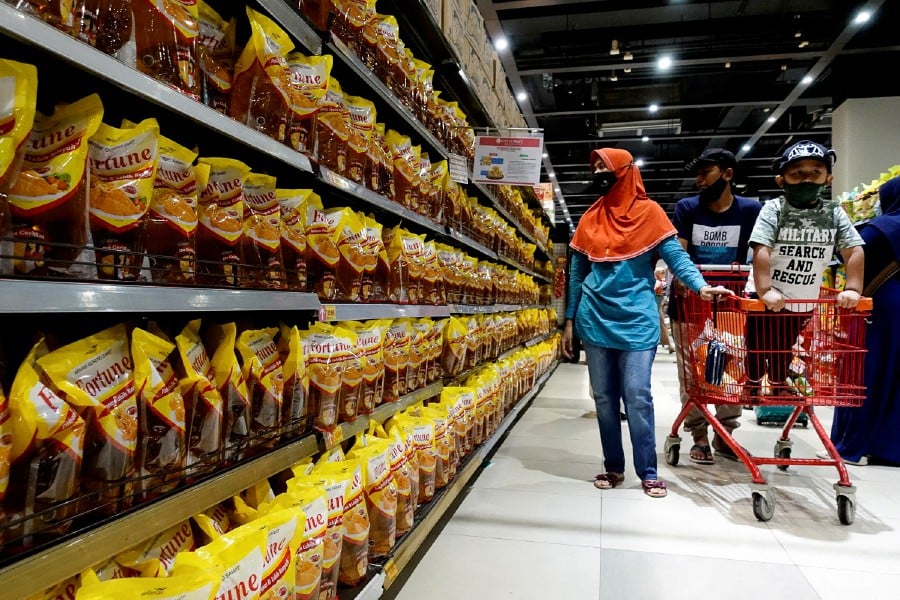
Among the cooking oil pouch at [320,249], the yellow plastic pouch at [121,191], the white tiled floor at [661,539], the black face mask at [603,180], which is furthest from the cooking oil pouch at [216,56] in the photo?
the black face mask at [603,180]

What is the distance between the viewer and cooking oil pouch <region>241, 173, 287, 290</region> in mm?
1347

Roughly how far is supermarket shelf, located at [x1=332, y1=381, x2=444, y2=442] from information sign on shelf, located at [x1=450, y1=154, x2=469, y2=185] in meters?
1.11

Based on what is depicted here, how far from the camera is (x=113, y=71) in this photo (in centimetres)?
87

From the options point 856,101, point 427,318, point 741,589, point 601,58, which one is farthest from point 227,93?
point 856,101

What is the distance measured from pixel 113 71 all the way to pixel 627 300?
2355 mm

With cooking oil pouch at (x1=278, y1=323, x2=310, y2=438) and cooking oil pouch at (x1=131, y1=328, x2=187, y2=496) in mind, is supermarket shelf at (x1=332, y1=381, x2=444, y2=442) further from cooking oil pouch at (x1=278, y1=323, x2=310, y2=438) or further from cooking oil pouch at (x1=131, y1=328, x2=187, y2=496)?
cooking oil pouch at (x1=131, y1=328, x2=187, y2=496)

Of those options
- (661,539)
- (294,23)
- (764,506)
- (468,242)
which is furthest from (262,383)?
(764,506)

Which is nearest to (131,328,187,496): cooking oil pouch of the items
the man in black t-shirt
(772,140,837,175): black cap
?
(772,140,837,175): black cap

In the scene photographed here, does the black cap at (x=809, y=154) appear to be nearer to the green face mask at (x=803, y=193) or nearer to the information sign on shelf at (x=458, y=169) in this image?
the green face mask at (x=803, y=193)

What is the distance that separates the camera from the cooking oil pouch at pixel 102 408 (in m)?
0.88

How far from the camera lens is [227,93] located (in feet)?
4.42

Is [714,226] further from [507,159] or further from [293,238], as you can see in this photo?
[293,238]

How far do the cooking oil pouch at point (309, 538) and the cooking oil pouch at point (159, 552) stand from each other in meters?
0.17

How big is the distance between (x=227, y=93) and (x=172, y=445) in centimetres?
83
